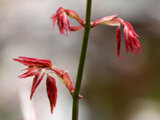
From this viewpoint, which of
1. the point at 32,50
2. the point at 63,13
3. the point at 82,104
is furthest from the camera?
the point at 32,50

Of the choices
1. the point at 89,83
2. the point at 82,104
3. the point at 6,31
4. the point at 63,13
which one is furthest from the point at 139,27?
the point at 63,13

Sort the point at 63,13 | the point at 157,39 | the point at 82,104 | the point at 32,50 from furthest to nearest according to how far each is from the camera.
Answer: the point at 157,39, the point at 32,50, the point at 82,104, the point at 63,13

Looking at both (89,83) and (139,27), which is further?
(139,27)

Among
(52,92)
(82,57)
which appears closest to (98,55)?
(52,92)

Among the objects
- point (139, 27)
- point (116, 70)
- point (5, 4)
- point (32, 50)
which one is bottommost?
point (116, 70)

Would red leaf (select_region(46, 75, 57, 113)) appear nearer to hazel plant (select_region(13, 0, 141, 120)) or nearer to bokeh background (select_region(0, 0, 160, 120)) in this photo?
hazel plant (select_region(13, 0, 141, 120))

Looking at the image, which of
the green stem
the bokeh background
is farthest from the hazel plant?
the bokeh background

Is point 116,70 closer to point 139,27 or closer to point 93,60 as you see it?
point 93,60

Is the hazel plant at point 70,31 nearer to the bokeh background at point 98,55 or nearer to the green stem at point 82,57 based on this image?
the green stem at point 82,57

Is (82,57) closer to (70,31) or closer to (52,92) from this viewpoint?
(70,31)

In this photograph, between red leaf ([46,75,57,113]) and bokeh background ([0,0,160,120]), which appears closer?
red leaf ([46,75,57,113])
